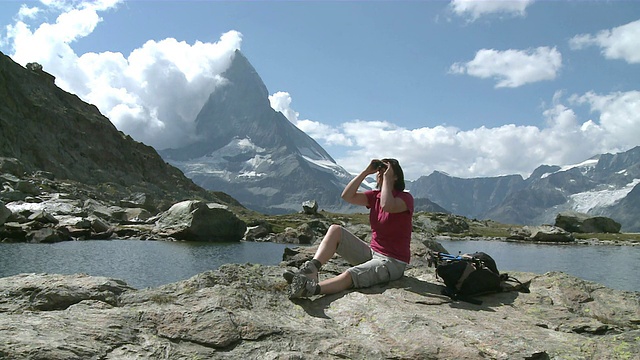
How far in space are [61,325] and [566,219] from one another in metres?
179

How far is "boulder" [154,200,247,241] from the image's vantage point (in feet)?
271

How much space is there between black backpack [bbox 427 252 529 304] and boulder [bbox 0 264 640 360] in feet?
0.81

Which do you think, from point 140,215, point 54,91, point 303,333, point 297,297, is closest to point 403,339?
point 303,333

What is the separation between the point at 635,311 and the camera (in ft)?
33.2

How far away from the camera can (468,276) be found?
10055 millimetres

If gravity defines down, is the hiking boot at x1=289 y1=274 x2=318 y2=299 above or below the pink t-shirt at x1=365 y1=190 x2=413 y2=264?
below

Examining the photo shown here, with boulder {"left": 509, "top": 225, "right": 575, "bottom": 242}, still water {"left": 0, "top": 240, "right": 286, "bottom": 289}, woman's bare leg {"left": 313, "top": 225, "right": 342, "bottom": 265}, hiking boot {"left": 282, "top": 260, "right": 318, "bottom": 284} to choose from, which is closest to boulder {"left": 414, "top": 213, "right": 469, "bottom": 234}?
boulder {"left": 509, "top": 225, "right": 575, "bottom": 242}

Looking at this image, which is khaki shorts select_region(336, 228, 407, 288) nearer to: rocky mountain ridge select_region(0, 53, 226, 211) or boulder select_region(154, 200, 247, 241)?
boulder select_region(154, 200, 247, 241)

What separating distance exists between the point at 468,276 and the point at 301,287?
3732mm

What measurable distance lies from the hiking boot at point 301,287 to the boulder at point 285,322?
19cm

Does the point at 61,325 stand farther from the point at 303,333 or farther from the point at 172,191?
the point at 172,191

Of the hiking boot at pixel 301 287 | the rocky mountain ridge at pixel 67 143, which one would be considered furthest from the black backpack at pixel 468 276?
the rocky mountain ridge at pixel 67 143

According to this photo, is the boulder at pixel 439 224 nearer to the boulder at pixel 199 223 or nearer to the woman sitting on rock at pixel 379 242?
the boulder at pixel 199 223

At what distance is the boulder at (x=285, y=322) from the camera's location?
22.9 ft
